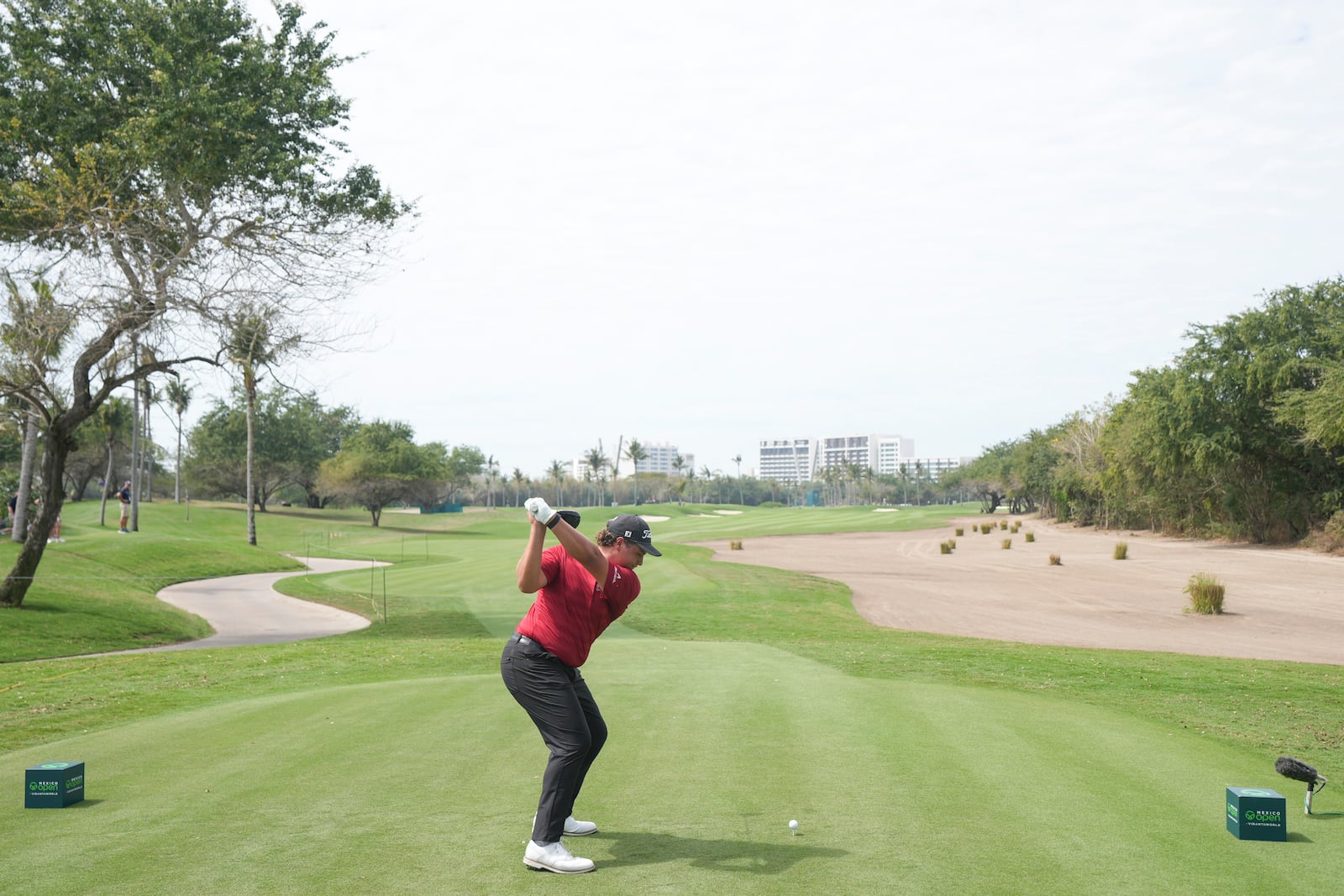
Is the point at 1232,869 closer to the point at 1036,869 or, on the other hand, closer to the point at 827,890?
the point at 1036,869

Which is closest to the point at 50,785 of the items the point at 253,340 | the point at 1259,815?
the point at 1259,815

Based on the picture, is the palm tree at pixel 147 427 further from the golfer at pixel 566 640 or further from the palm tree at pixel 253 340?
the golfer at pixel 566 640

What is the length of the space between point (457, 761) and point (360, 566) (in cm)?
3719

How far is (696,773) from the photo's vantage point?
6.76 metres

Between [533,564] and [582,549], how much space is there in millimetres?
317

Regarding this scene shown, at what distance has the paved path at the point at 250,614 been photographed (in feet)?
71.1

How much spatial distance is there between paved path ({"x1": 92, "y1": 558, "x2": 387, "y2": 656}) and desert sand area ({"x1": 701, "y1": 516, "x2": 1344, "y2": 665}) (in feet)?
49.1

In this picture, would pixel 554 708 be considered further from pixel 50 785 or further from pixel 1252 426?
pixel 1252 426

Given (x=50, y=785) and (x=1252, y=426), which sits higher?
(x=1252, y=426)

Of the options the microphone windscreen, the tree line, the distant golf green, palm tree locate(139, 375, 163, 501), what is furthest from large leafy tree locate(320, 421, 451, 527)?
the microphone windscreen

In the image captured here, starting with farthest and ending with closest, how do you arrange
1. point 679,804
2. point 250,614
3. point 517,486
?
1. point 517,486
2. point 250,614
3. point 679,804

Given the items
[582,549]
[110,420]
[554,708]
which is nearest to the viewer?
[582,549]

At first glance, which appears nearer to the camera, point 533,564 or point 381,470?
point 533,564

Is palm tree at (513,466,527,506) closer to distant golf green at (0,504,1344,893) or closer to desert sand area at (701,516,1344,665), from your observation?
desert sand area at (701,516,1344,665)
